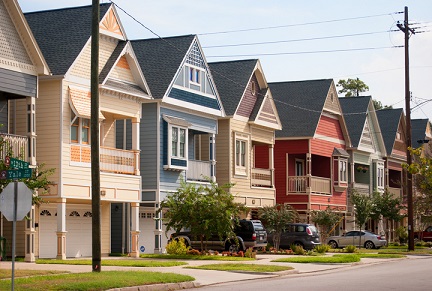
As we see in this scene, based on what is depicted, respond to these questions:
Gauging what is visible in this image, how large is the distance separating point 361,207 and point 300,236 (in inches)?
541

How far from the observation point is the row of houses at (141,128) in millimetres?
35031

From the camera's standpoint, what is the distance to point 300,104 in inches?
2373

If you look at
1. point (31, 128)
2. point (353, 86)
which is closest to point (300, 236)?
point (31, 128)

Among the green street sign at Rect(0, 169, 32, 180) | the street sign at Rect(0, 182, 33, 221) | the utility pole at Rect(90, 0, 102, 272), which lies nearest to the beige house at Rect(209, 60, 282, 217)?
the utility pole at Rect(90, 0, 102, 272)

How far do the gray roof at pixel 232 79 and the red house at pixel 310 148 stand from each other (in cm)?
756

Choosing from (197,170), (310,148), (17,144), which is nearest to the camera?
(17,144)

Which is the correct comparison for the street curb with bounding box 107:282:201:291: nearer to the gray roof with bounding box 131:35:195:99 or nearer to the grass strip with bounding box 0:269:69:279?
the grass strip with bounding box 0:269:69:279

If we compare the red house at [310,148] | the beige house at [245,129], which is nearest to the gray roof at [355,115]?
the red house at [310,148]

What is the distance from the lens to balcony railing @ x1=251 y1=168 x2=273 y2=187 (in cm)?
5250

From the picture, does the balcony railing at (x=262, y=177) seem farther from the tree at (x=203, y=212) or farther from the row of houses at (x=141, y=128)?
the tree at (x=203, y=212)

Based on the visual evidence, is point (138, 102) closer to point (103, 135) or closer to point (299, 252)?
point (103, 135)

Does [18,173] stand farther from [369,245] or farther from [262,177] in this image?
[369,245]

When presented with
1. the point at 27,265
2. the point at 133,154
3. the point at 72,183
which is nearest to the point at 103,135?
the point at 133,154

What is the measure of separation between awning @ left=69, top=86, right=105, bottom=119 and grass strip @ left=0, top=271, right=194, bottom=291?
1107 cm
